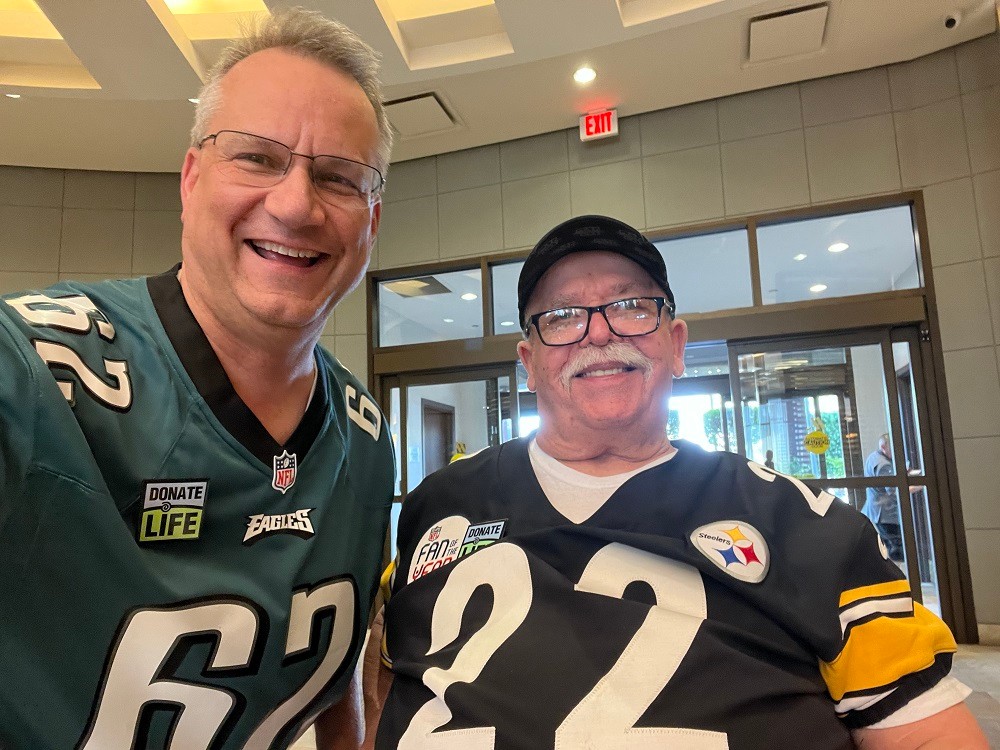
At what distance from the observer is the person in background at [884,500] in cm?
443

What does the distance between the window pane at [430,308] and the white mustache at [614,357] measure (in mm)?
4221

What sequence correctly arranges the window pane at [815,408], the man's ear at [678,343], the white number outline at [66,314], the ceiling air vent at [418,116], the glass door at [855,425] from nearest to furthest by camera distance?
the white number outline at [66,314] → the man's ear at [678,343] → the glass door at [855,425] → the window pane at [815,408] → the ceiling air vent at [418,116]

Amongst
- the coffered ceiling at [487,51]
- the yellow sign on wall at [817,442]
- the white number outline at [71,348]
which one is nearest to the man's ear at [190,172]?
the white number outline at [71,348]

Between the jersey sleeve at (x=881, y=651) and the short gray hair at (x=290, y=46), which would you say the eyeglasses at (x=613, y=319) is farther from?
the jersey sleeve at (x=881, y=651)

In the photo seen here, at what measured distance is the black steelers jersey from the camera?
0.99 metres

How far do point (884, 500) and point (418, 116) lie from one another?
4.43 meters

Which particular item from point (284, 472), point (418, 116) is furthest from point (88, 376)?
point (418, 116)

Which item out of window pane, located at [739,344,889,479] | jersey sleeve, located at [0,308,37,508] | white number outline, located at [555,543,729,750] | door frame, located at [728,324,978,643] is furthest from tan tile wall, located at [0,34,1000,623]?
jersey sleeve, located at [0,308,37,508]

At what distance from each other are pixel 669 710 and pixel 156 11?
4574mm

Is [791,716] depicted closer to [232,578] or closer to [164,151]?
[232,578]

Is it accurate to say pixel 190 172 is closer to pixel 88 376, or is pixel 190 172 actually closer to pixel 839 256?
pixel 88 376

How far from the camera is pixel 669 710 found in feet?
3.22

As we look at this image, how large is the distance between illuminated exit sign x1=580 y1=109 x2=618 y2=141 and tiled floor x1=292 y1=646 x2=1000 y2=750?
4209mm

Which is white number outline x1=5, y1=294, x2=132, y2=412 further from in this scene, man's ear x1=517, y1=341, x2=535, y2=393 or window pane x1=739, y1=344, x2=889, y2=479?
window pane x1=739, y1=344, x2=889, y2=479
